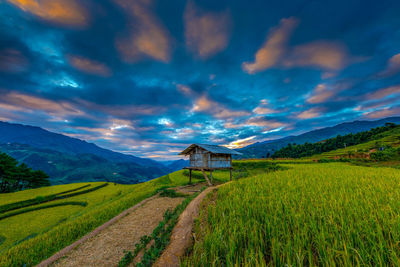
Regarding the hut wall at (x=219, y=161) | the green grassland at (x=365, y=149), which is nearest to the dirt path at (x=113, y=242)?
the hut wall at (x=219, y=161)

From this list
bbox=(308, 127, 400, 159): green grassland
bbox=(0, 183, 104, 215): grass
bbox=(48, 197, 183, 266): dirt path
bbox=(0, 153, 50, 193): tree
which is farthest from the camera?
bbox=(308, 127, 400, 159): green grassland

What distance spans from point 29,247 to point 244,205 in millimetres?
10535

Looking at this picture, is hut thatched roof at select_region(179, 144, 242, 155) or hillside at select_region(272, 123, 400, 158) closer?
hut thatched roof at select_region(179, 144, 242, 155)

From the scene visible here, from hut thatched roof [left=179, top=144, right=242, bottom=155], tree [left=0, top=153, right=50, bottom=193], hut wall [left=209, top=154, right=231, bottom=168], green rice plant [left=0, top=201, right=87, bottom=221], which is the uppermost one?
hut thatched roof [left=179, top=144, right=242, bottom=155]

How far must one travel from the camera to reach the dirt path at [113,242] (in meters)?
4.98

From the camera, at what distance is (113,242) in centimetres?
595

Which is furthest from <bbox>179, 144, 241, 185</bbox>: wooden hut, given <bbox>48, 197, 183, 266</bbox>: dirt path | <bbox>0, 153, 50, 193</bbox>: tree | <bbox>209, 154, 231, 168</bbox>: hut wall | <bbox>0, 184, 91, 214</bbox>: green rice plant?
<bbox>0, 153, 50, 193</bbox>: tree

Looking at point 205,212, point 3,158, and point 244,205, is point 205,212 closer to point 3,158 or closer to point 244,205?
point 244,205

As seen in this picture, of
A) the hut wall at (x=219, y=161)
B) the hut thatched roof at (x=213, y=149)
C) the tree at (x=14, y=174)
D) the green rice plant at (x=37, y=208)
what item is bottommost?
the green rice plant at (x=37, y=208)

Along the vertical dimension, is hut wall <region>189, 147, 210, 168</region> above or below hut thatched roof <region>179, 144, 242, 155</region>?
below

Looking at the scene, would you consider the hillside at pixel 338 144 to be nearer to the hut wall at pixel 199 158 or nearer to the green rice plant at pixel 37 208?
the hut wall at pixel 199 158

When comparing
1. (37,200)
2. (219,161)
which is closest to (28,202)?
(37,200)

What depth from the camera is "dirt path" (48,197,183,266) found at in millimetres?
4984

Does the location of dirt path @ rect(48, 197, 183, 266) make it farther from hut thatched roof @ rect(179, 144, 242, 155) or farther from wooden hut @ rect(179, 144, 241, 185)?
hut thatched roof @ rect(179, 144, 242, 155)
